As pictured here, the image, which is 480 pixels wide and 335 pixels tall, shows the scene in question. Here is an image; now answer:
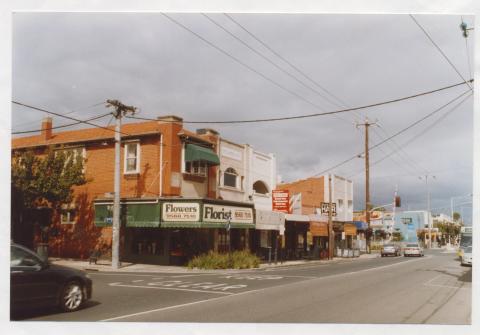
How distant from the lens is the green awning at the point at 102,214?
27188 millimetres

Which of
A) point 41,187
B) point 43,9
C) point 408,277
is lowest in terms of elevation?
point 408,277

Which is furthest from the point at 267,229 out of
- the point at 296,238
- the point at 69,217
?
the point at 69,217

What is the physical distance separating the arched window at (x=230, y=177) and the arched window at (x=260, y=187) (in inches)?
132

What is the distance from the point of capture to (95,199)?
28188 millimetres

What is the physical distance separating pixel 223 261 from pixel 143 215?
506 cm

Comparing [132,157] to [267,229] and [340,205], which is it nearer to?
[267,229]

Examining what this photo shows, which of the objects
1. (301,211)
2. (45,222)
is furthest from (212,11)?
(301,211)

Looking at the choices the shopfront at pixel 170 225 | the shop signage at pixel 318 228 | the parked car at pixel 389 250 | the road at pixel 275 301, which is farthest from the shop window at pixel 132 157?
the parked car at pixel 389 250

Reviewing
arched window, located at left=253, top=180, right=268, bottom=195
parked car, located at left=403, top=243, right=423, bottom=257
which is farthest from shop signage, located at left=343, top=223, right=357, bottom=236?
arched window, located at left=253, top=180, right=268, bottom=195

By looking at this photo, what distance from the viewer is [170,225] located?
25938 millimetres

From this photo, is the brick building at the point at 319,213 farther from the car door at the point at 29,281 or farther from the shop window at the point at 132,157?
the car door at the point at 29,281

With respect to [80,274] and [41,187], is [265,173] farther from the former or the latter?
[80,274]

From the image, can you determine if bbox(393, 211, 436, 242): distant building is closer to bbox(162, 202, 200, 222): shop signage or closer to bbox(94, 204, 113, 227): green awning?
bbox(162, 202, 200, 222): shop signage

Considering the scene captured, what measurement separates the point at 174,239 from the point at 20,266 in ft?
57.7
